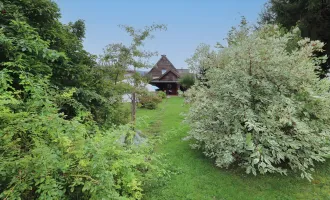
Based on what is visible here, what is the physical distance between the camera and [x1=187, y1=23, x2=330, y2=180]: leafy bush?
11.3ft

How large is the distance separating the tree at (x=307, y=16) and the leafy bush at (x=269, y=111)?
6.05m

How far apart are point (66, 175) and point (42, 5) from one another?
3579mm

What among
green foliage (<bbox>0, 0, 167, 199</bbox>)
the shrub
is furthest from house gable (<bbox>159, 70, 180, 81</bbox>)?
the shrub

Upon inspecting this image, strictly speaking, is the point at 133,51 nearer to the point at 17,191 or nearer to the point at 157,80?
the point at 17,191

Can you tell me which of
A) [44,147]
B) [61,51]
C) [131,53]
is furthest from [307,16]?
[44,147]

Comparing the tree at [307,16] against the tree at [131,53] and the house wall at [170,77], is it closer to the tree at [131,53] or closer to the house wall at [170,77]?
the tree at [131,53]

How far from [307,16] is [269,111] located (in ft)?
27.1

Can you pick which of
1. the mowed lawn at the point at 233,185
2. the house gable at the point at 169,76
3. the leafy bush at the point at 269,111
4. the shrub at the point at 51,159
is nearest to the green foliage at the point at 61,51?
the shrub at the point at 51,159

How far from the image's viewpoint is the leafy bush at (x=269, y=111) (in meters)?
3.44

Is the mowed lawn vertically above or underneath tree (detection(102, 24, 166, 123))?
underneath

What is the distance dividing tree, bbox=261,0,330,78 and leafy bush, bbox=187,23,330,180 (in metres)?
6.05

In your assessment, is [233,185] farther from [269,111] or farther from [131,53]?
[131,53]

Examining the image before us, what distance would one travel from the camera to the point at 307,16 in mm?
8859

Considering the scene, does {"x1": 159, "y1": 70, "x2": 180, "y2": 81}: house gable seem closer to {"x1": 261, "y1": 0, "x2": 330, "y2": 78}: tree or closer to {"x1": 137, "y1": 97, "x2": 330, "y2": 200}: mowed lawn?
{"x1": 261, "y1": 0, "x2": 330, "y2": 78}: tree
